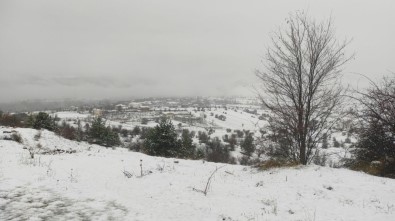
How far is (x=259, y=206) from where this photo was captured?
331 inches

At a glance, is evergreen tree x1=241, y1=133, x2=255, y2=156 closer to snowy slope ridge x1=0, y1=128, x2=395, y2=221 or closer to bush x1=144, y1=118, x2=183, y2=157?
snowy slope ridge x1=0, y1=128, x2=395, y2=221

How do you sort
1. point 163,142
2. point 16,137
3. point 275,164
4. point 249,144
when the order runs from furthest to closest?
1. point 163,142
2. point 16,137
3. point 249,144
4. point 275,164

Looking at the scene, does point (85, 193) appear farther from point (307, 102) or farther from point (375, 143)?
point (375, 143)

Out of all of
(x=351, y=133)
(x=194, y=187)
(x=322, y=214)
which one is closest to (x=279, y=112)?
(x=351, y=133)

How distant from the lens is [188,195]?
30.3 feet

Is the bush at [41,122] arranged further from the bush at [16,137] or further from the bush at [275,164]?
the bush at [275,164]

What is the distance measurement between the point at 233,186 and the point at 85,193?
14.9ft

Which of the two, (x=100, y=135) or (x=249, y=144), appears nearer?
(x=249, y=144)

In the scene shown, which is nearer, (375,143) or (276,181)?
(276,181)

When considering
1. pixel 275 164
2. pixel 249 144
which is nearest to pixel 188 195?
pixel 275 164

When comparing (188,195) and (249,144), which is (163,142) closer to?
(249,144)

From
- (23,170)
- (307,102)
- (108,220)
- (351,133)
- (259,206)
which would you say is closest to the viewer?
(108,220)

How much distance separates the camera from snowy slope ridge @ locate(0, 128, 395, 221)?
7.48 metres

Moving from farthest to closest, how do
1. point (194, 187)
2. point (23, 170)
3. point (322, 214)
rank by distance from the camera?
point (23, 170), point (194, 187), point (322, 214)
